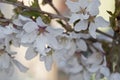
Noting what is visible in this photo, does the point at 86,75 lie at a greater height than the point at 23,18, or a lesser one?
lesser

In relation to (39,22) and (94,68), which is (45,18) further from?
(94,68)

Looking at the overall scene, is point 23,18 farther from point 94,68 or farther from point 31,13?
point 94,68

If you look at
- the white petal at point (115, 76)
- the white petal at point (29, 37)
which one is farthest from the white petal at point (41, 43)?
the white petal at point (115, 76)

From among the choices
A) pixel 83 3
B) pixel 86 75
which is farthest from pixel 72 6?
pixel 86 75

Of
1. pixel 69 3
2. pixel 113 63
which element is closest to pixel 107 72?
pixel 113 63

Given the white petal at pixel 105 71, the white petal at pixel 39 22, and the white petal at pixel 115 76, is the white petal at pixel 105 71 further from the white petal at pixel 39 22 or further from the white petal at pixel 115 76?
the white petal at pixel 39 22

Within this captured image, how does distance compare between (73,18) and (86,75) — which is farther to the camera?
(86,75)

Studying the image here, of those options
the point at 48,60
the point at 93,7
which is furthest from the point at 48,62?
the point at 93,7

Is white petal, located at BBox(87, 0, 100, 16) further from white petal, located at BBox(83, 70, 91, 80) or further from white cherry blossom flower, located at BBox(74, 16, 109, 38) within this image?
white petal, located at BBox(83, 70, 91, 80)

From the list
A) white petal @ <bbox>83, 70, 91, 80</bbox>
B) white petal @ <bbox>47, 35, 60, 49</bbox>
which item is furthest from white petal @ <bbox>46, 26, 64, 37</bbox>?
white petal @ <bbox>83, 70, 91, 80</bbox>
